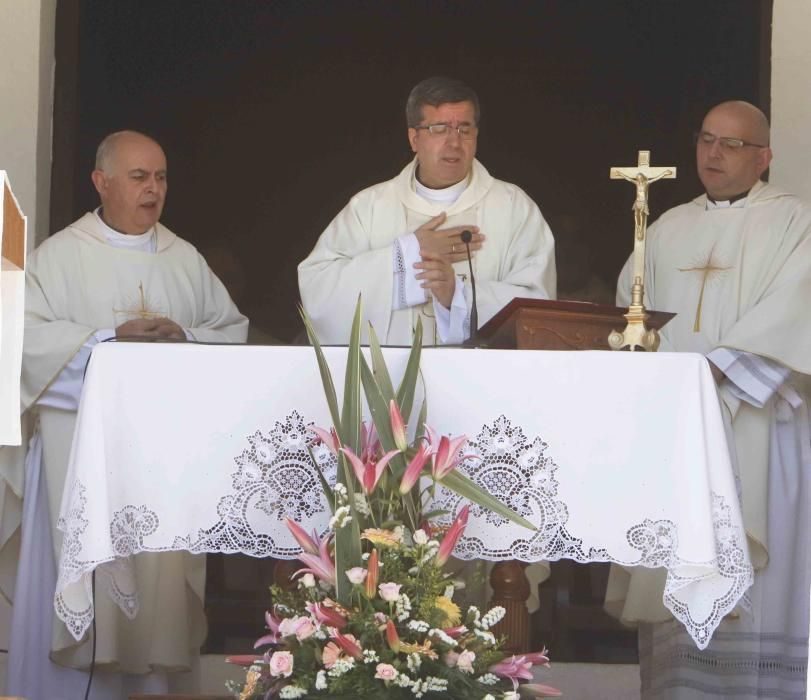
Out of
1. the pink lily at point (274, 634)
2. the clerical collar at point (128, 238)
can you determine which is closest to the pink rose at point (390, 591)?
the pink lily at point (274, 634)

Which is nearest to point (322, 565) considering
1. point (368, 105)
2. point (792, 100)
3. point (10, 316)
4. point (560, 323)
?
point (10, 316)

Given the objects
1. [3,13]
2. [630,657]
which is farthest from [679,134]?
[3,13]

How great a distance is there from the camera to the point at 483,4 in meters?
8.58

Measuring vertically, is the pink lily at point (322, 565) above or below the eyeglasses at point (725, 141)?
below

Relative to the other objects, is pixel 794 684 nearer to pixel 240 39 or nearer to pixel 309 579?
pixel 309 579

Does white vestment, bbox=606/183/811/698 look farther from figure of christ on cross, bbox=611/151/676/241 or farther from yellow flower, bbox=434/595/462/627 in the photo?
yellow flower, bbox=434/595/462/627

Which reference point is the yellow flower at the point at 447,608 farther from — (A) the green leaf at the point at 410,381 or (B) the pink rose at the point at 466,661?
(A) the green leaf at the point at 410,381

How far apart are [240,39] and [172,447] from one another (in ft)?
12.0

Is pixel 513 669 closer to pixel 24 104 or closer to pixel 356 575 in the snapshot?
pixel 356 575

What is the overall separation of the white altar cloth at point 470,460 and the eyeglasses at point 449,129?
1.72 metres

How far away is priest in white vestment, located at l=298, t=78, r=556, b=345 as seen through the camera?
6566mm

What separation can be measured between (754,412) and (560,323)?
146cm

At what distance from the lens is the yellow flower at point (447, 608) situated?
15.8 feet

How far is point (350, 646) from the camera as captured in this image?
15.4ft
